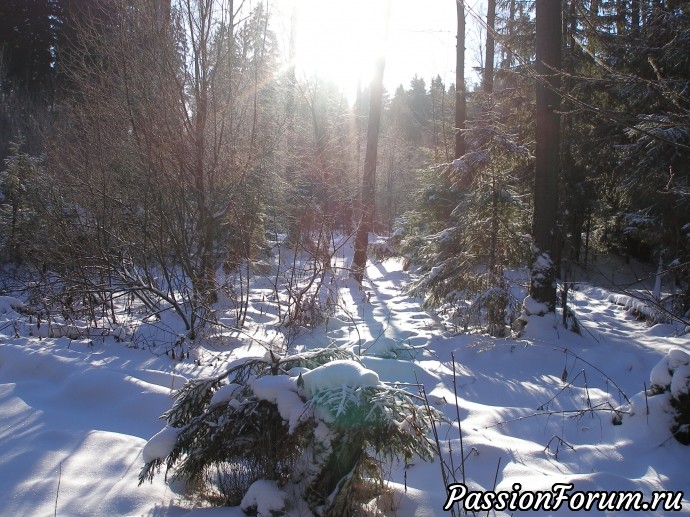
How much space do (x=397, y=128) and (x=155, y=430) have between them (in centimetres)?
4348

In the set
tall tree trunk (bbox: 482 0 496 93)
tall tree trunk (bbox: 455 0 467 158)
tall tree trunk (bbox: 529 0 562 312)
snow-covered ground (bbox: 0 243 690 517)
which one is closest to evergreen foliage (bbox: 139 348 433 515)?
snow-covered ground (bbox: 0 243 690 517)

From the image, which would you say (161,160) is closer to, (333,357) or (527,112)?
(333,357)

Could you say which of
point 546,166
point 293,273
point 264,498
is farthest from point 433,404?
point 546,166

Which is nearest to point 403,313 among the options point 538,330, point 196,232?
point 538,330

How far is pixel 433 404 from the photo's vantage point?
397 cm

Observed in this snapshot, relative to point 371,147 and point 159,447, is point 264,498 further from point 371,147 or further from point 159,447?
point 371,147

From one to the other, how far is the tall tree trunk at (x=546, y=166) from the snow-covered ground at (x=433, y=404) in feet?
1.84

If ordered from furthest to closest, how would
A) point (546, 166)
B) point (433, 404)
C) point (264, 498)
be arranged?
Result: point (546, 166), point (433, 404), point (264, 498)

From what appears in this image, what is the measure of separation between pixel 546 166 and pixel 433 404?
4.31 metres

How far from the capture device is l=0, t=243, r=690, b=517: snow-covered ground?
2445 mm

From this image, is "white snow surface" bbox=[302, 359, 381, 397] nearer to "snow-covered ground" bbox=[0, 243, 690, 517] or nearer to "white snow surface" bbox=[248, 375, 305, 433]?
"white snow surface" bbox=[248, 375, 305, 433]

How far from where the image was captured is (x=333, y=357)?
9.43 feet

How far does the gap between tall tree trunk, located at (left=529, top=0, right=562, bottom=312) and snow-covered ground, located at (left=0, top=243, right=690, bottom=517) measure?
560 mm

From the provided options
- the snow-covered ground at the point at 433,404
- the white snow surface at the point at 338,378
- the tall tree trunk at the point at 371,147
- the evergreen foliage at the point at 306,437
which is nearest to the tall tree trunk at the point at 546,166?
the snow-covered ground at the point at 433,404
